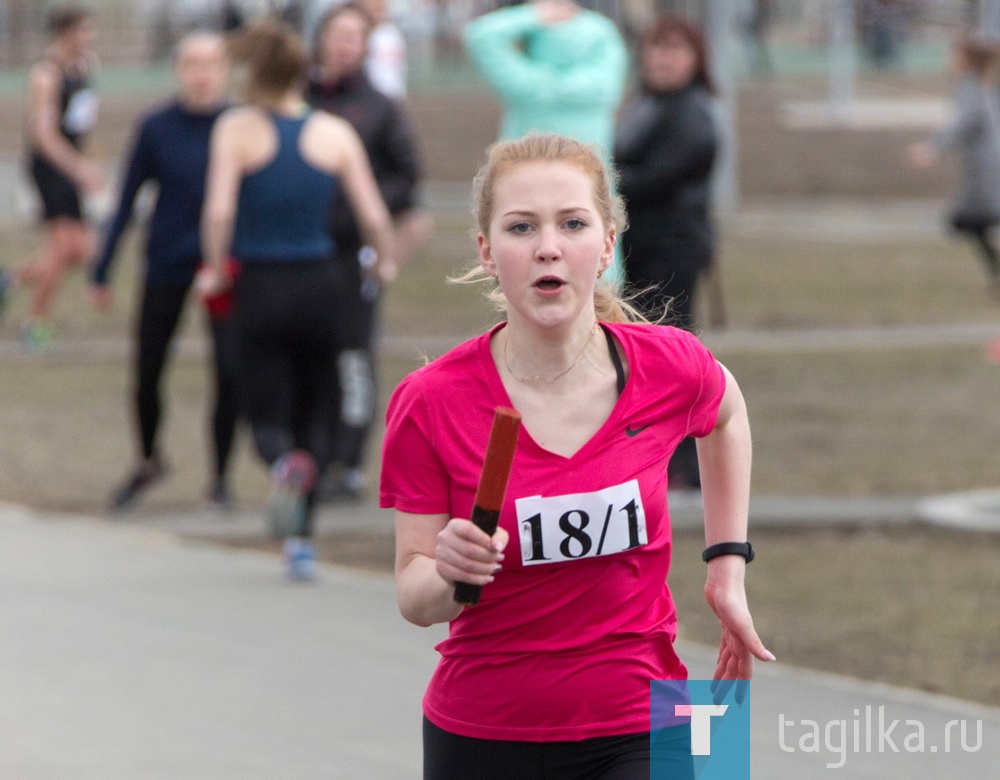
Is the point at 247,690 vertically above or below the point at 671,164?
below

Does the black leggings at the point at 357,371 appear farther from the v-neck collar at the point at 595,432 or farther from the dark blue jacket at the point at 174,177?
the v-neck collar at the point at 595,432

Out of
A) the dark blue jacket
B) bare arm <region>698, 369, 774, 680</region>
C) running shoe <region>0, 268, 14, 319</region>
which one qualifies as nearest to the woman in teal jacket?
the dark blue jacket

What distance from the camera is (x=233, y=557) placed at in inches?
314

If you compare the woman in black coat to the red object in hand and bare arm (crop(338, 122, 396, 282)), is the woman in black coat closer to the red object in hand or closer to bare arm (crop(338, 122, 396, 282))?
bare arm (crop(338, 122, 396, 282))

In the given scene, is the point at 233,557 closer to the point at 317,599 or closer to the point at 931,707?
the point at 317,599

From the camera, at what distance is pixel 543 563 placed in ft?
10.1

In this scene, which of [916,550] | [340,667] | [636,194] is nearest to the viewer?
[340,667]

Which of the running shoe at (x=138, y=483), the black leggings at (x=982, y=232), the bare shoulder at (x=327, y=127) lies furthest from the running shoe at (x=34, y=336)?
the bare shoulder at (x=327, y=127)

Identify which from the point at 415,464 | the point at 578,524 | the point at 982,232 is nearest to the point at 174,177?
the point at 415,464

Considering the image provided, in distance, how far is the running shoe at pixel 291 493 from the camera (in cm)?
725

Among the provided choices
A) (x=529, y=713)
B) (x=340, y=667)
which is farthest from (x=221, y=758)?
(x=529, y=713)

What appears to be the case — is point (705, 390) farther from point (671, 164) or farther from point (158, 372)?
point (158, 372)

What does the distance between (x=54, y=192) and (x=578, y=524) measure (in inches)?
498

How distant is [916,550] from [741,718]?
4.73 m
